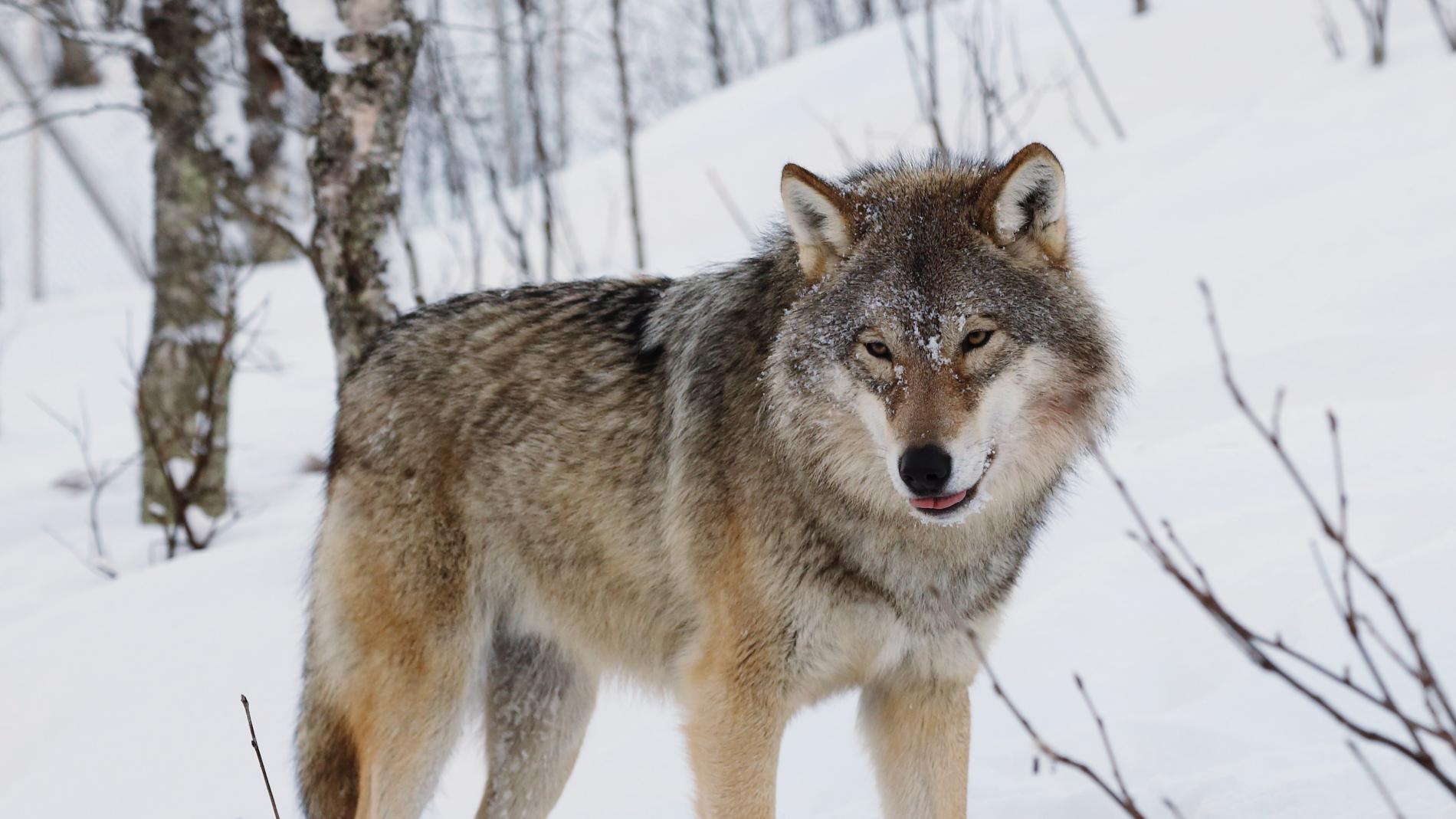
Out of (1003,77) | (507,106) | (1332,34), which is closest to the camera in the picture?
(1332,34)

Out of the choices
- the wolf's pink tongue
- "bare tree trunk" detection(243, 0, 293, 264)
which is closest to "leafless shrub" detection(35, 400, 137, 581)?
"bare tree trunk" detection(243, 0, 293, 264)

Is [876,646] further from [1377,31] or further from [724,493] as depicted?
[1377,31]

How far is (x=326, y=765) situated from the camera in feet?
10.7

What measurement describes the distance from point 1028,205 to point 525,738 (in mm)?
2056

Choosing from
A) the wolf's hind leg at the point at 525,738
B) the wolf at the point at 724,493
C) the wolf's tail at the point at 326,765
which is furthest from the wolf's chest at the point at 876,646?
the wolf's tail at the point at 326,765

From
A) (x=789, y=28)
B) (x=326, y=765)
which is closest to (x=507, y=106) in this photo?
(x=789, y=28)

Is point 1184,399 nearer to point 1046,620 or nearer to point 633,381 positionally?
point 1046,620

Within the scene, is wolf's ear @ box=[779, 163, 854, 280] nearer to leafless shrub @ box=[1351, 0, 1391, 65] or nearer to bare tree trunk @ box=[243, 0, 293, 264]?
bare tree trunk @ box=[243, 0, 293, 264]

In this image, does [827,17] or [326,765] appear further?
[827,17]

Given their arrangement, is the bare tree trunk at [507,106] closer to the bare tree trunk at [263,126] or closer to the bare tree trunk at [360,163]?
the bare tree trunk at [263,126]

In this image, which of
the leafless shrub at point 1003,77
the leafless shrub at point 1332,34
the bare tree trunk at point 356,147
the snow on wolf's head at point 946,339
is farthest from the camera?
the leafless shrub at point 1003,77

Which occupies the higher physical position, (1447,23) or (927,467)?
(1447,23)

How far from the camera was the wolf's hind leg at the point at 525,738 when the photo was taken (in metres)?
3.49

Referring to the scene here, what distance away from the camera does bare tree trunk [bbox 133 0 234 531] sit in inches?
276
